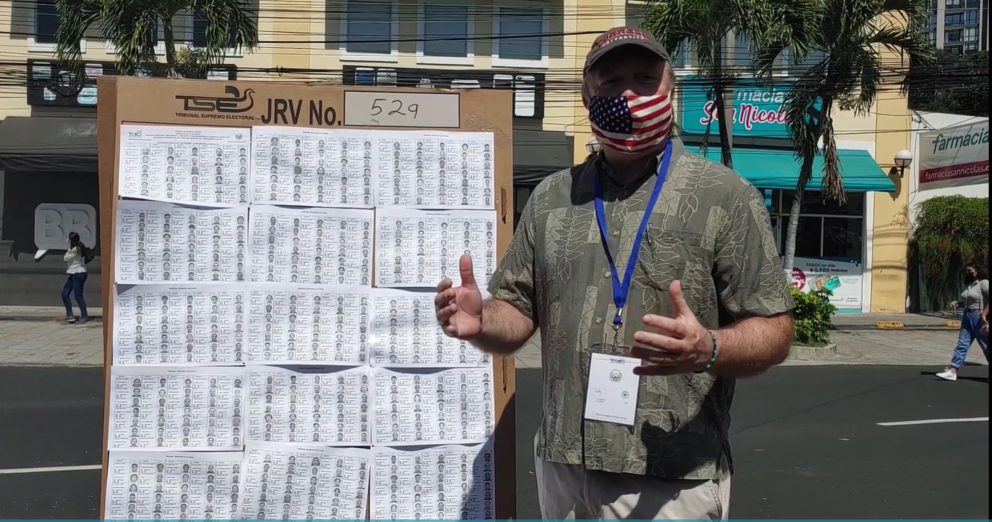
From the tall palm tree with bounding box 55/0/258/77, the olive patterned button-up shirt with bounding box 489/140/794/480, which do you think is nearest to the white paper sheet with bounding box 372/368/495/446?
the olive patterned button-up shirt with bounding box 489/140/794/480

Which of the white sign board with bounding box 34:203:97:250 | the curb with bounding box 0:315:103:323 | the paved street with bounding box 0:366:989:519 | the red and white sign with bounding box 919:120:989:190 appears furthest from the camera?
the white sign board with bounding box 34:203:97:250

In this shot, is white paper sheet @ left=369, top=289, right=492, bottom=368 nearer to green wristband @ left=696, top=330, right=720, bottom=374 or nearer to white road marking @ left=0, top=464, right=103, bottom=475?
green wristband @ left=696, top=330, right=720, bottom=374

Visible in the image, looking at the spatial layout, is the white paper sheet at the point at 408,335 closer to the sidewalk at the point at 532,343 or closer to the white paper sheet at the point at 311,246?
the white paper sheet at the point at 311,246

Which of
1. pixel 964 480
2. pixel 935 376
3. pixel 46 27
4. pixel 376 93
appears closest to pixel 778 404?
pixel 964 480

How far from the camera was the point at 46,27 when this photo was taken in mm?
17891

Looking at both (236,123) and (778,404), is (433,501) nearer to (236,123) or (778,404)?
(236,123)

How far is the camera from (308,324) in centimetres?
277

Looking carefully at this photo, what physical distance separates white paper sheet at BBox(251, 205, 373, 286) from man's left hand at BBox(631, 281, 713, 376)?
1235 millimetres

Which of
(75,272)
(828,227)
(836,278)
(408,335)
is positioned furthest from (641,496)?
(828,227)

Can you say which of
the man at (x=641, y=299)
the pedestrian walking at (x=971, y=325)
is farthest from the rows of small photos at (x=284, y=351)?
the pedestrian walking at (x=971, y=325)

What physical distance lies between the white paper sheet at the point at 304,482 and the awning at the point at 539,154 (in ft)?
44.3

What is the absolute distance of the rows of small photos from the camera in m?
2.71

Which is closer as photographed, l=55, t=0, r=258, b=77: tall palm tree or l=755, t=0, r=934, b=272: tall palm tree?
l=55, t=0, r=258, b=77: tall palm tree

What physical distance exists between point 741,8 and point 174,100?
10994 mm
